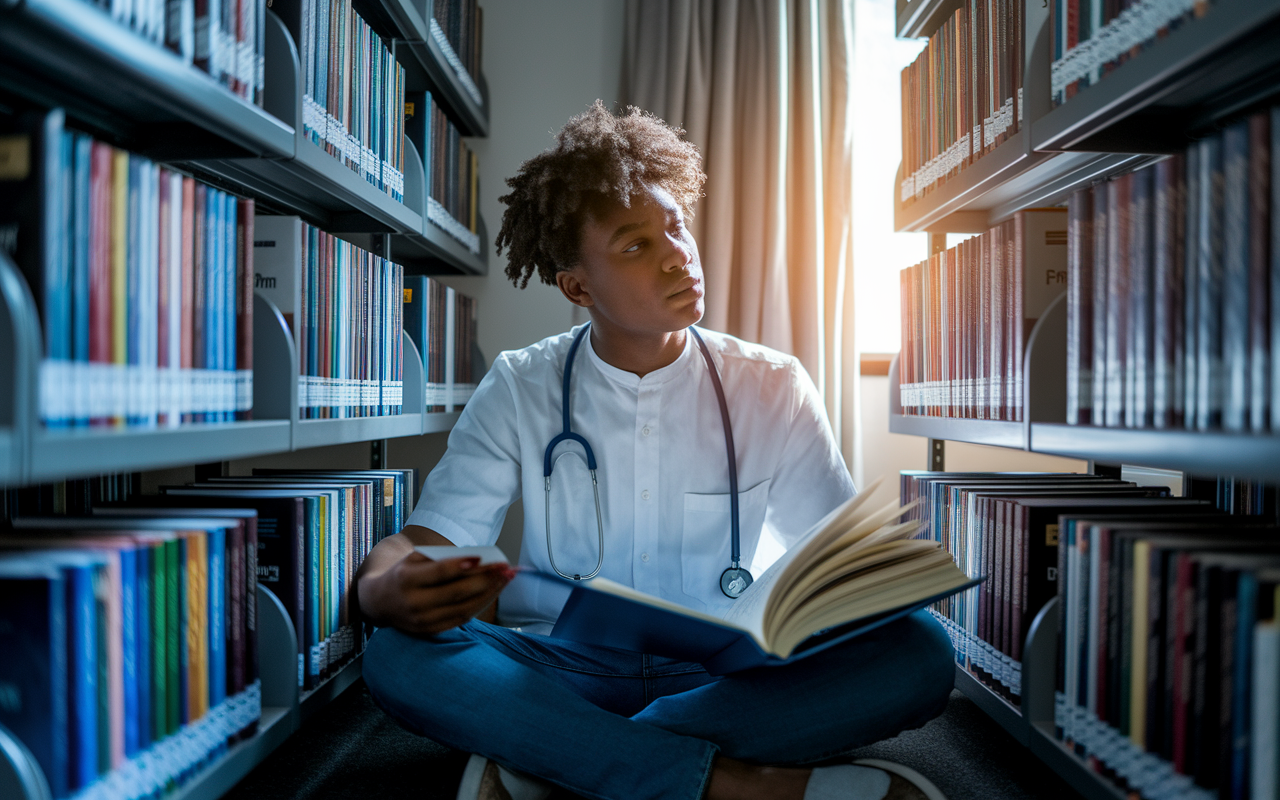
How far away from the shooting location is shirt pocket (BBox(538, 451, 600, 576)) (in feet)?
4.62

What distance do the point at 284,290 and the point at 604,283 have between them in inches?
21.1

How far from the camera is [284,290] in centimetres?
121

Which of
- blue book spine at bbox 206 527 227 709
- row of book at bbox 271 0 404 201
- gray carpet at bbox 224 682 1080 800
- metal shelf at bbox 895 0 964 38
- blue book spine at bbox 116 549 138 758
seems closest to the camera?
blue book spine at bbox 116 549 138 758

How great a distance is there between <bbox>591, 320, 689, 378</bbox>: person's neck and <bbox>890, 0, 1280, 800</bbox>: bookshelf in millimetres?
517

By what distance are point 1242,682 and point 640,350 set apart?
1.02 meters

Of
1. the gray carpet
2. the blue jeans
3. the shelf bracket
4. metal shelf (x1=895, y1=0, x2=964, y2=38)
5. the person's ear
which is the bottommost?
the gray carpet

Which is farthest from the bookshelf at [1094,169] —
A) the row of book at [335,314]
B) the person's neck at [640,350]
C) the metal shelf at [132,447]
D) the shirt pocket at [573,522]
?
the row of book at [335,314]

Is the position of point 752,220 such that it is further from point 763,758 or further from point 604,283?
point 763,758

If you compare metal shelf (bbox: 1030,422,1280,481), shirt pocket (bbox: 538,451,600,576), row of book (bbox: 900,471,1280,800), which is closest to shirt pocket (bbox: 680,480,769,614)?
shirt pocket (bbox: 538,451,600,576)

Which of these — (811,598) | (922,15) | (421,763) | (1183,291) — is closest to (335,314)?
(421,763)

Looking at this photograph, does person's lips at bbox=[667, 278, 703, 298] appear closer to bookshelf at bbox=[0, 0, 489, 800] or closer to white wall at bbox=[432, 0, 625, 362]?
bookshelf at bbox=[0, 0, 489, 800]

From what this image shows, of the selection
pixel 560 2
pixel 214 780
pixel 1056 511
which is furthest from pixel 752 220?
pixel 214 780

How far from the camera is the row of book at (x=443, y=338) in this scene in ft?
6.03

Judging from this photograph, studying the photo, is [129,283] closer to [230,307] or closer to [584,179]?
[230,307]
